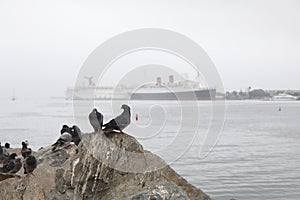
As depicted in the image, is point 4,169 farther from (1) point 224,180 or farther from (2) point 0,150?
(1) point 224,180

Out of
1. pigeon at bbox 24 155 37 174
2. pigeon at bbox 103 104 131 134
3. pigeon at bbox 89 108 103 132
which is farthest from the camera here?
pigeon at bbox 24 155 37 174

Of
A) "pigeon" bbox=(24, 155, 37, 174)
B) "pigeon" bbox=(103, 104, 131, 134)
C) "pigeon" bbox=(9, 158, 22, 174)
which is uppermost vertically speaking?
"pigeon" bbox=(103, 104, 131, 134)

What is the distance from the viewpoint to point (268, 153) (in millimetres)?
27062

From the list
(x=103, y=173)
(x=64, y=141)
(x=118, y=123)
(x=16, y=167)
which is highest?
(x=118, y=123)

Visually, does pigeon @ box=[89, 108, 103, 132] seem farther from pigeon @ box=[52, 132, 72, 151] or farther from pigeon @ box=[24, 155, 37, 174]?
pigeon @ box=[52, 132, 72, 151]

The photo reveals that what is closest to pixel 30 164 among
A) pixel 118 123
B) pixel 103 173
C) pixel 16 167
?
pixel 16 167

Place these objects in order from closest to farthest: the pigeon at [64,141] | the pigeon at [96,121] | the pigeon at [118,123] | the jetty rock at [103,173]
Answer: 1. the jetty rock at [103,173]
2. the pigeon at [118,123]
3. the pigeon at [96,121]
4. the pigeon at [64,141]

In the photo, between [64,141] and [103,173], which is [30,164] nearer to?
[103,173]

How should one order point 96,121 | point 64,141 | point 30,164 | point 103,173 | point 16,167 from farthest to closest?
point 64,141 < point 16,167 < point 30,164 < point 96,121 < point 103,173

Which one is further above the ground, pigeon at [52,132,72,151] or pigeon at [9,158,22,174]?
pigeon at [52,132,72,151]

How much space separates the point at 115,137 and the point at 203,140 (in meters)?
26.0

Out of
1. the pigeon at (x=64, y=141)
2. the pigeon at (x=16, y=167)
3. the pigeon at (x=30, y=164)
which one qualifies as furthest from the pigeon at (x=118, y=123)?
the pigeon at (x=64, y=141)

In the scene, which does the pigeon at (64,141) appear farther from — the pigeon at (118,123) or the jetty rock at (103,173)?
the pigeon at (118,123)

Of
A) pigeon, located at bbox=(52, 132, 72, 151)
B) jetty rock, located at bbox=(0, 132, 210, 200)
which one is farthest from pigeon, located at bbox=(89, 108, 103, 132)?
pigeon, located at bbox=(52, 132, 72, 151)
